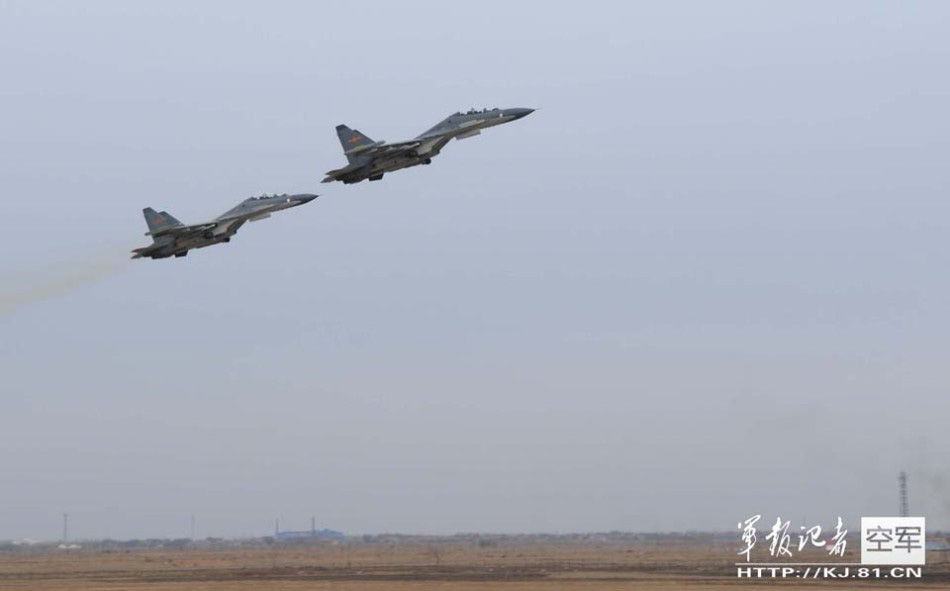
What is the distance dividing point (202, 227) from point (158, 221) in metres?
3.43

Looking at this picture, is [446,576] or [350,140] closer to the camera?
[350,140]

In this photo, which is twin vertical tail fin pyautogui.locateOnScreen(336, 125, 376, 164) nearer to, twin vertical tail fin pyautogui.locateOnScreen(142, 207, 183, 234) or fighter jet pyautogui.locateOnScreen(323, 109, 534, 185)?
fighter jet pyautogui.locateOnScreen(323, 109, 534, 185)

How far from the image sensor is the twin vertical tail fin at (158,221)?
94.6 meters

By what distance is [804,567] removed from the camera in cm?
10475

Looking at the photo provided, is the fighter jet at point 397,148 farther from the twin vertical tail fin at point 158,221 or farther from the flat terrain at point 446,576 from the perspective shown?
the flat terrain at point 446,576

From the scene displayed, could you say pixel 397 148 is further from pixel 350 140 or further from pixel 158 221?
pixel 158 221

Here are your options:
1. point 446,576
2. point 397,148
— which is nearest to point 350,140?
point 397,148

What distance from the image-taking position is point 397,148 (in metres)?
92.1

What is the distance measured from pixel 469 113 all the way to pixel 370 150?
30.5 feet

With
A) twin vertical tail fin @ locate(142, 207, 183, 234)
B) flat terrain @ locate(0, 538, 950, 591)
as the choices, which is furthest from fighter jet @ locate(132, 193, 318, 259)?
flat terrain @ locate(0, 538, 950, 591)

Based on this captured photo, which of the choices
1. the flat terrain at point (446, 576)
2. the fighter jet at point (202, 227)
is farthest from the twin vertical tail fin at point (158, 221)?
the flat terrain at point (446, 576)

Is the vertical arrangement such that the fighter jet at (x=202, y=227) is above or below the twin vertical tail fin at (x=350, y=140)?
below

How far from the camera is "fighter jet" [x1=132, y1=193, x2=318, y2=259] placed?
3720 inches

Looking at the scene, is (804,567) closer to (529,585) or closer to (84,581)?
(529,585)
